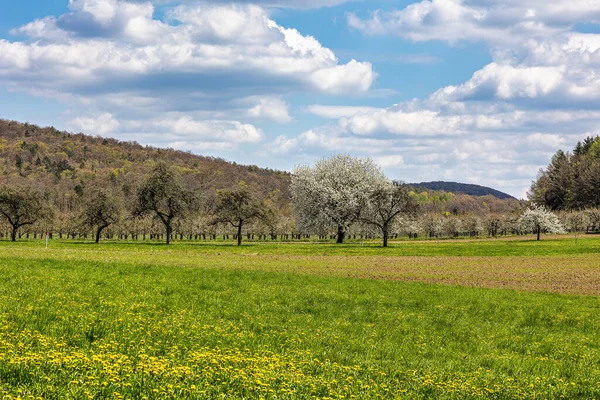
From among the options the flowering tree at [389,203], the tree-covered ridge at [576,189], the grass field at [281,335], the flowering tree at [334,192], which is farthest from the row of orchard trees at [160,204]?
the tree-covered ridge at [576,189]

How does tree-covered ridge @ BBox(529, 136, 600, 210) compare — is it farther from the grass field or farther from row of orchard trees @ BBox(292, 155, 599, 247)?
the grass field

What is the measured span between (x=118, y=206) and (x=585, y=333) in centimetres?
8575

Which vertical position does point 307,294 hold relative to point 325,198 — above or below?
below

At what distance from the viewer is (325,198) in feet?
297

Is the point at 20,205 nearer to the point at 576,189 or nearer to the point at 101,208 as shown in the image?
the point at 101,208

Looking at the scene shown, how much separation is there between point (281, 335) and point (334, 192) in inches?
2853

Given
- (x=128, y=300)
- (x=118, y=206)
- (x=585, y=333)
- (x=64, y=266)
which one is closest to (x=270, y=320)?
(x=128, y=300)

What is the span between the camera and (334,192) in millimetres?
90812

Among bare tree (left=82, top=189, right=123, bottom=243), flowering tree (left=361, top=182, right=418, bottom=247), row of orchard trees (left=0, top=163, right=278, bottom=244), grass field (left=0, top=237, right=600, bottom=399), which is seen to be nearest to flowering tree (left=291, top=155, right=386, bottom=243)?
flowering tree (left=361, top=182, right=418, bottom=247)

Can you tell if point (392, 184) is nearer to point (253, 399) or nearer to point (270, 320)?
point (270, 320)

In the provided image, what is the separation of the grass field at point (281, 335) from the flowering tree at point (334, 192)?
53387 mm

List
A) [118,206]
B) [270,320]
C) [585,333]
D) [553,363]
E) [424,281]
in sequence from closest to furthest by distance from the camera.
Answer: [553,363]
[270,320]
[585,333]
[424,281]
[118,206]

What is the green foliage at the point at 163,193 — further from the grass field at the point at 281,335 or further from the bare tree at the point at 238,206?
the grass field at the point at 281,335

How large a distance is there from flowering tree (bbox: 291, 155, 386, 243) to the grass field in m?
53.4
